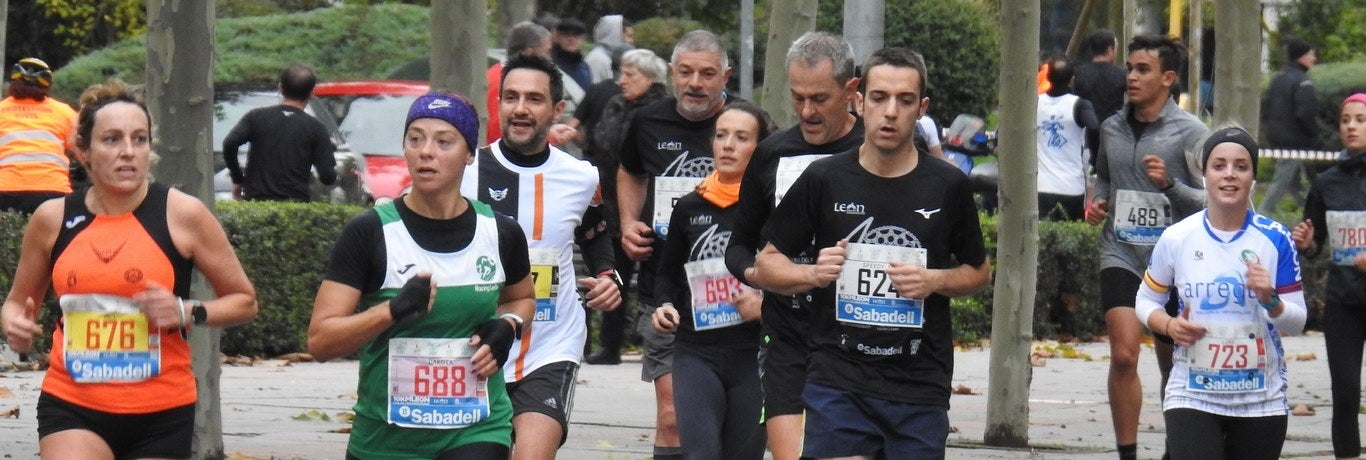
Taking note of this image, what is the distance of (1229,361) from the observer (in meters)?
6.85

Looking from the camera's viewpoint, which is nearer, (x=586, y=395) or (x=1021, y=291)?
(x=1021, y=291)

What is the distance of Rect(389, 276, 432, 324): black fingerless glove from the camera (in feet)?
17.6

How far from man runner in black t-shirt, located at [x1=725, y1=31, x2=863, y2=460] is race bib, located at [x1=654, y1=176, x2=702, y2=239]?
118cm

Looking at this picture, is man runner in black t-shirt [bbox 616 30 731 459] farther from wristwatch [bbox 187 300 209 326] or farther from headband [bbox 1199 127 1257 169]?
wristwatch [bbox 187 300 209 326]

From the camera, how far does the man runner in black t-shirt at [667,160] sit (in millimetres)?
8125

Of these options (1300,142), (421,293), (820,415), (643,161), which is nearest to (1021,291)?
(643,161)

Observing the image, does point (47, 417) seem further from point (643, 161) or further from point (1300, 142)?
point (1300, 142)

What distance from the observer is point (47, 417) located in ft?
18.4

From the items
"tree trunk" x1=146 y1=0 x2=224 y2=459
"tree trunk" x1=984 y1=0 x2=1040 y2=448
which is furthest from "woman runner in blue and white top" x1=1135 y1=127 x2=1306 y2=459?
"tree trunk" x1=146 y1=0 x2=224 y2=459

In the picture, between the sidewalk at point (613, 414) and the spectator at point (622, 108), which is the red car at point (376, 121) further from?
the spectator at point (622, 108)

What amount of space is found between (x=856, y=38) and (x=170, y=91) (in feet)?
21.7

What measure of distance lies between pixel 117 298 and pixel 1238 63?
859 cm

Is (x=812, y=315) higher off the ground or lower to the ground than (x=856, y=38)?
lower

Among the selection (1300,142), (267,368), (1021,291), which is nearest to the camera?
(1021,291)
